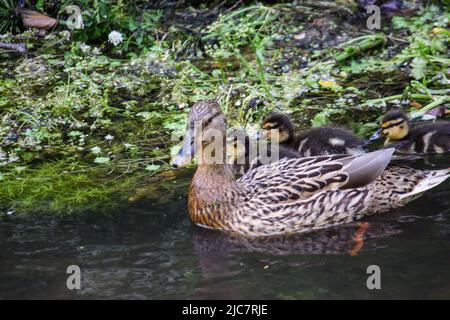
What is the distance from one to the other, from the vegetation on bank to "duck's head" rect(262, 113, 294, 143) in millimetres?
360

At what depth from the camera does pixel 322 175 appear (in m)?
5.12

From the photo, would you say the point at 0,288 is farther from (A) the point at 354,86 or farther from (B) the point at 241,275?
(A) the point at 354,86

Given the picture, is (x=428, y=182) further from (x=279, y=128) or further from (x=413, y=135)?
(x=279, y=128)

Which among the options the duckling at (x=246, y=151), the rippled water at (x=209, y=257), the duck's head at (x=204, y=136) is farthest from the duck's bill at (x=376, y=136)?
the duck's head at (x=204, y=136)

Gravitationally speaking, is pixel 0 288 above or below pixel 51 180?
below

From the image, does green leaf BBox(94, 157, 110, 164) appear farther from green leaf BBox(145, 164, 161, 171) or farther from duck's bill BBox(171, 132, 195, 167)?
duck's bill BBox(171, 132, 195, 167)

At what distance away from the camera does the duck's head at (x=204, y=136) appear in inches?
200

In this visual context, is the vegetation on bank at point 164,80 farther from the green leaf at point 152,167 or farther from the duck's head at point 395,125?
the duck's head at point 395,125

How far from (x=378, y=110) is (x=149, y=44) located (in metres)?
2.39

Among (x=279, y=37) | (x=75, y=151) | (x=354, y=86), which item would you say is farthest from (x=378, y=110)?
(x=75, y=151)

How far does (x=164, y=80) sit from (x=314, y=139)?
1.71 metres

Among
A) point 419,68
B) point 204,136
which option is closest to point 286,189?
point 204,136

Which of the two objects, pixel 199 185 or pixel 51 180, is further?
pixel 51 180

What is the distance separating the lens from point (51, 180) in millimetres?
5812
